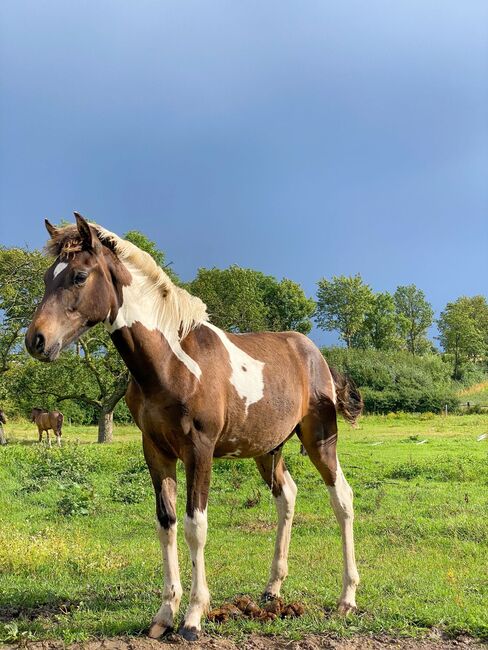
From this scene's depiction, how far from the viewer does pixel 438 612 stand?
451 centimetres

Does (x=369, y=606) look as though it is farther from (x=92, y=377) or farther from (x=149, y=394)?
(x=92, y=377)

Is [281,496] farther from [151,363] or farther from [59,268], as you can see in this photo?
[59,268]

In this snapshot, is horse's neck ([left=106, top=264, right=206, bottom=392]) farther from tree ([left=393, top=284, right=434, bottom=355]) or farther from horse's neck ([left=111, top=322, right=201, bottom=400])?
tree ([left=393, top=284, right=434, bottom=355])

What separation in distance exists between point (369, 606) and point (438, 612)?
569 millimetres

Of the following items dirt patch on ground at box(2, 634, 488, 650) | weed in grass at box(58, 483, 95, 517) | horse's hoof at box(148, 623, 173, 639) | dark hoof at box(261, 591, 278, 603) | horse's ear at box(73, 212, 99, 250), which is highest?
horse's ear at box(73, 212, 99, 250)

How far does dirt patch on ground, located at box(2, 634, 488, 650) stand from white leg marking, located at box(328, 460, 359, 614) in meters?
0.67

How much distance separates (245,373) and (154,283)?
1.04 metres

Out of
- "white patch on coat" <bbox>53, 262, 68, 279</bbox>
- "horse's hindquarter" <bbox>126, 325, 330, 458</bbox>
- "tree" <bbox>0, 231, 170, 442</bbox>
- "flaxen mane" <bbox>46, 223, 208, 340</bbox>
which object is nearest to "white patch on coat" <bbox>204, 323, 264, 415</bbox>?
"horse's hindquarter" <bbox>126, 325, 330, 458</bbox>

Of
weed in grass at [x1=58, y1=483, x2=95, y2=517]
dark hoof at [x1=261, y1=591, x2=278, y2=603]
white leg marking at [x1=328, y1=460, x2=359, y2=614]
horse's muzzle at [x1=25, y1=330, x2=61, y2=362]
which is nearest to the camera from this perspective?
horse's muzzle at [x1=25, y1=330, x2=61, y2=362]

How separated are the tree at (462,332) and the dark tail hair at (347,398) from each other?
4974cm

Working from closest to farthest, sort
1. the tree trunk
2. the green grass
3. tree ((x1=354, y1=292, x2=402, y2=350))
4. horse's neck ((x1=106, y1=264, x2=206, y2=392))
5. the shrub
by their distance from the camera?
horse's neck ((x1=106, y1=264, x2=206, y2=392)) < the tree trunk < the shrub < the green grass < tree ((x1=354, y1=292, x2=402, y2=350))

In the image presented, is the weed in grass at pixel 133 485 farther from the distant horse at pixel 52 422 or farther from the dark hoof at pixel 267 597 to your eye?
the distant horse at pixel 52 422

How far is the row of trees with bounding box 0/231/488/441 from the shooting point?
74.6ft

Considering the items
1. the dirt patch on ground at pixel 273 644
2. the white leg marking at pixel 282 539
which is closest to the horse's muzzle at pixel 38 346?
the dirt patch on ground at pixel 273 644
